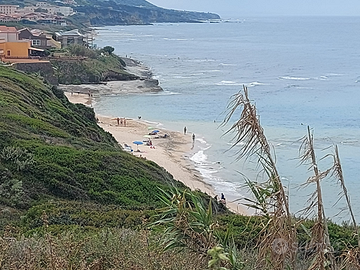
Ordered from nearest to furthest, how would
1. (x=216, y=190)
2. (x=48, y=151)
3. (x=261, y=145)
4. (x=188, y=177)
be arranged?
(x=261, y=145) → (x=48, y=151) → (x=216, y=190) → (x=188, y=177)

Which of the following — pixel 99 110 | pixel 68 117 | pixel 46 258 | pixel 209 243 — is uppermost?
pixel 209 243

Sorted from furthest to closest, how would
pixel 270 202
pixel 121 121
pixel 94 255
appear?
pixel 121 121 → pixel 94 255 → pixel 270 202

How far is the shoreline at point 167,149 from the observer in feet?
71.1

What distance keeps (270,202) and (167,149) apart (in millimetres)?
24574

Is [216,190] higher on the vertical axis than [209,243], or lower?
lower

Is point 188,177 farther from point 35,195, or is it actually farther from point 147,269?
point 147,269

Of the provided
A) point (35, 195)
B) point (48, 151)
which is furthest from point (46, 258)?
point (48, 151)

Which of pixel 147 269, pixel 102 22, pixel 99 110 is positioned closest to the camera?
pixel 147 269

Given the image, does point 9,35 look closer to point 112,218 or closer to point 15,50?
point 15,50

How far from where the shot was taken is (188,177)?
22.0 meters

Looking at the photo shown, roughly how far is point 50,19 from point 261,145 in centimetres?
10765

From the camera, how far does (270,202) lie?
10.5ft

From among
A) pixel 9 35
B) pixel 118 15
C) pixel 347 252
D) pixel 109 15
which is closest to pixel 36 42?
pixel 9 35

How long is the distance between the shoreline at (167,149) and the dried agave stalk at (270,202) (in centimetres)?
1514
